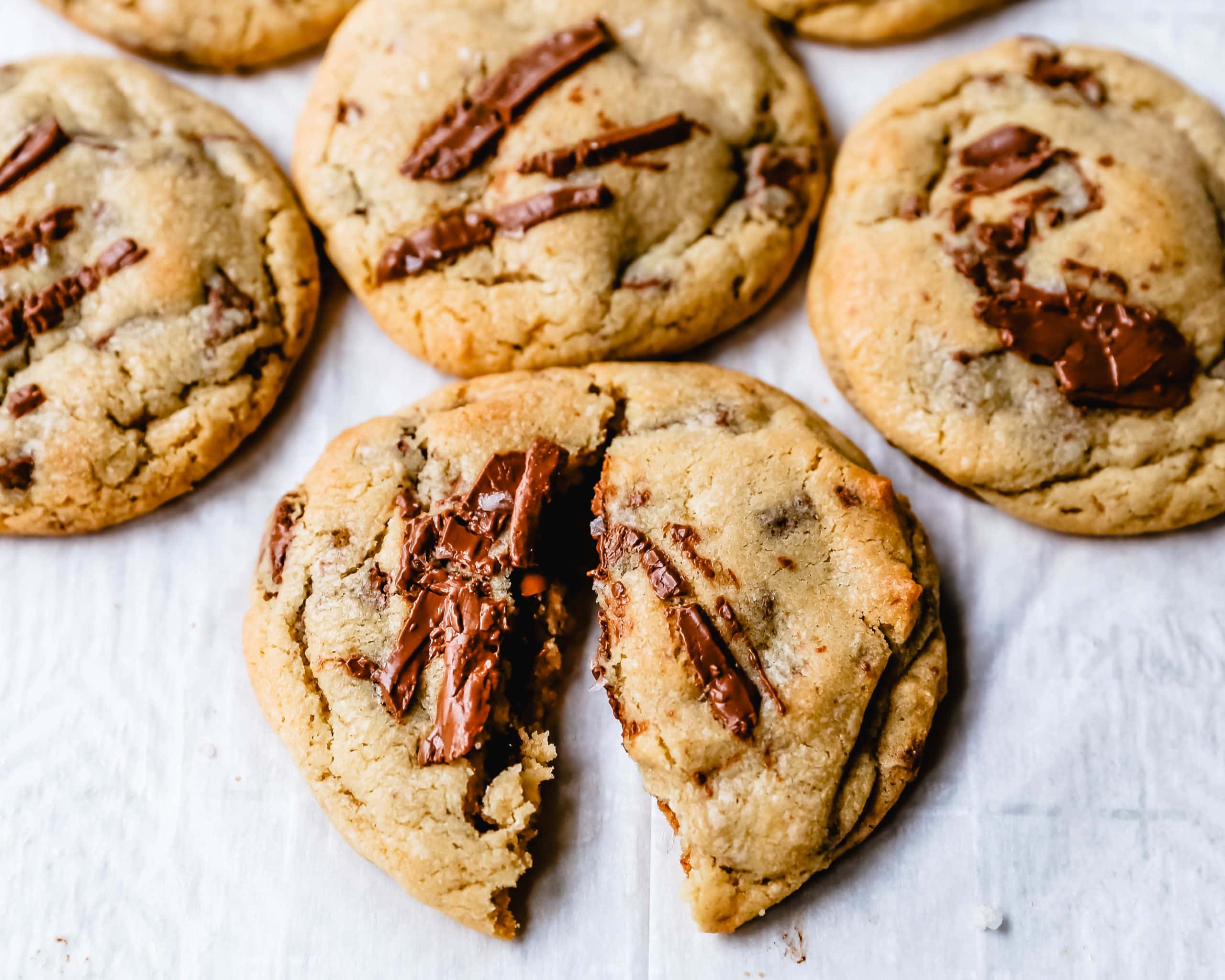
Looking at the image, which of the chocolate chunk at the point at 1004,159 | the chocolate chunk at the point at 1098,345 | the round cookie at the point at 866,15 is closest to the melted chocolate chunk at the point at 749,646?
the chocolate chunk at the point at 1098,345

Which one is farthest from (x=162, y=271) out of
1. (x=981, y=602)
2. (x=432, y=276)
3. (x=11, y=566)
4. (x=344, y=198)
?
(x=981, y=602)

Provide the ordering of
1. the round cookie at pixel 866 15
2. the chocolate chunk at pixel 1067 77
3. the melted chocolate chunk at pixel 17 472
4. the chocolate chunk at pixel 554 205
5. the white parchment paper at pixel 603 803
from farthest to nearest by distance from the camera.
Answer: the round cookie at pixel 866 15, the chocolate chunk at pixel 1067 77, the chocolate chunk at pixel 554 205, the melted chocolate chunk at pixel 17 472, the white parchment paper at pixel 603 803

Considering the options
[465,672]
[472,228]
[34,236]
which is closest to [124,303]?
[34,236]

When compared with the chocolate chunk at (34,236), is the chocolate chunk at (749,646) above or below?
below

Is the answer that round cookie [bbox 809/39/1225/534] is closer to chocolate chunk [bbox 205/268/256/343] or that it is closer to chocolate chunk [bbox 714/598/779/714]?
chocolate chunk [bbox 714/598/779/714]

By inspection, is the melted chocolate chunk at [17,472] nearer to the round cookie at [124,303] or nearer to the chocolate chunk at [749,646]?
the round cookie at [124,303]
